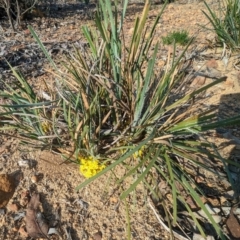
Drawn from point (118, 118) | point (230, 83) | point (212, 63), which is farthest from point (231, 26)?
point (118, 118)

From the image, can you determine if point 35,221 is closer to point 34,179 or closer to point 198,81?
point 34,179

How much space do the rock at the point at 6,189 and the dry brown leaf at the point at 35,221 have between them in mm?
95

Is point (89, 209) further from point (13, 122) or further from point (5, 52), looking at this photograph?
point (5, 52)

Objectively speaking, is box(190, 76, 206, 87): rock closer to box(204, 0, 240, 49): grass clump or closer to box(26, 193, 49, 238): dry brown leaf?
box(204, 0, 240, 49): grass clump

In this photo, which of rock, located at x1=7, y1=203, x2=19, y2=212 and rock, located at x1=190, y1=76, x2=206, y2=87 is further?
rock, located at x1=190, y1=76, x2=206, y2=87

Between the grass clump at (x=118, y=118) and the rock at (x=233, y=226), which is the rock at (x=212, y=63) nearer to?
the grass clump at (x=118, y=118)

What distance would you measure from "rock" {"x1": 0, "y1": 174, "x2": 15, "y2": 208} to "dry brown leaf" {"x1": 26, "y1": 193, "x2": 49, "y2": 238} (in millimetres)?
95

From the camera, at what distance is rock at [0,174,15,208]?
1.24m

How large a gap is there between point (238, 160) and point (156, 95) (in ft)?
1.90

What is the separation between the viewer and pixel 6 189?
4.13 feet

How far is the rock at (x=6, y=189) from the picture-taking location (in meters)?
1.24

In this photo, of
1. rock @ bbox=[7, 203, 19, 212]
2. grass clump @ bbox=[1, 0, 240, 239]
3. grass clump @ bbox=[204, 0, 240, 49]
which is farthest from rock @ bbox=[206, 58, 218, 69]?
rock @ bbox=[7, 203, 19, 212]

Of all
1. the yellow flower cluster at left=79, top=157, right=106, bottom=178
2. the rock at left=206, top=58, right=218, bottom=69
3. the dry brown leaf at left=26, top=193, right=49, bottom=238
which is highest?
the yellow flower cluster at left=79, top=157, right=106, bottom=178

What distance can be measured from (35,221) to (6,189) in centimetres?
19
